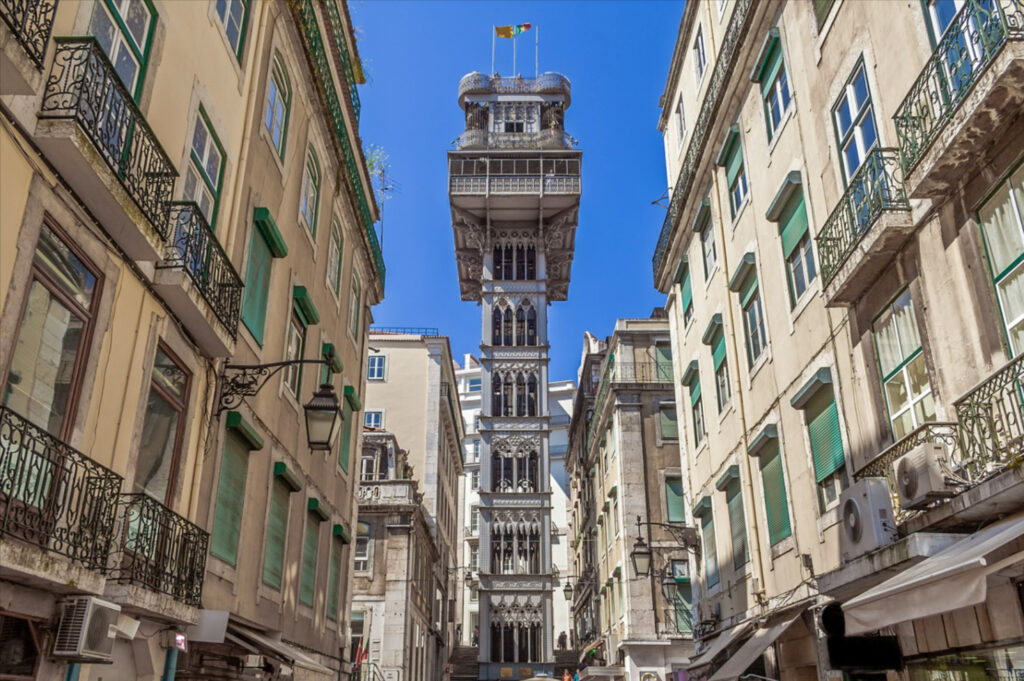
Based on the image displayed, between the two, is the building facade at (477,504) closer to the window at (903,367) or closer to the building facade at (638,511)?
the building facade at (638,511)

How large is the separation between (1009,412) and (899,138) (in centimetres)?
344

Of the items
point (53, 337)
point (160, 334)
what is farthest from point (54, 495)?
point (160, 334)

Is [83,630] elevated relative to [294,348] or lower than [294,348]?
lower

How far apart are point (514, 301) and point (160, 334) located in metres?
50.2

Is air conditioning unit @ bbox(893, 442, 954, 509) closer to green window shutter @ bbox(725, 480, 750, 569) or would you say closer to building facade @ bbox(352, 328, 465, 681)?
green window shutter @ bbox(725, 480, 750, 569)

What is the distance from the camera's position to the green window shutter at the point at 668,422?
30469 mm

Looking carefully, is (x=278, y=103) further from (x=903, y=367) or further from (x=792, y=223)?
(x=903, y=367)

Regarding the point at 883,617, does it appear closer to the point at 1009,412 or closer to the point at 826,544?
the point at 1009,412

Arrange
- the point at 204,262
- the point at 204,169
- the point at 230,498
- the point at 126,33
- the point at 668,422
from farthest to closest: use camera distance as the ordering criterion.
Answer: the point at 668,422 → the point at 230,498 → the point at 204,169 → the point at 204,262 → the point at 126,33

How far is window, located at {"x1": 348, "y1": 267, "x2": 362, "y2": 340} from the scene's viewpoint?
741 inches

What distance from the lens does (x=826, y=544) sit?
11234 millimetres

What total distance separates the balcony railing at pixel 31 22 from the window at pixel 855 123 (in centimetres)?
863

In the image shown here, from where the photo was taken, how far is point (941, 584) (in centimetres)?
614


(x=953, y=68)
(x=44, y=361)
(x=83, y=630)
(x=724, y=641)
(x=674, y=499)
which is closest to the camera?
(x=83, y=630)
